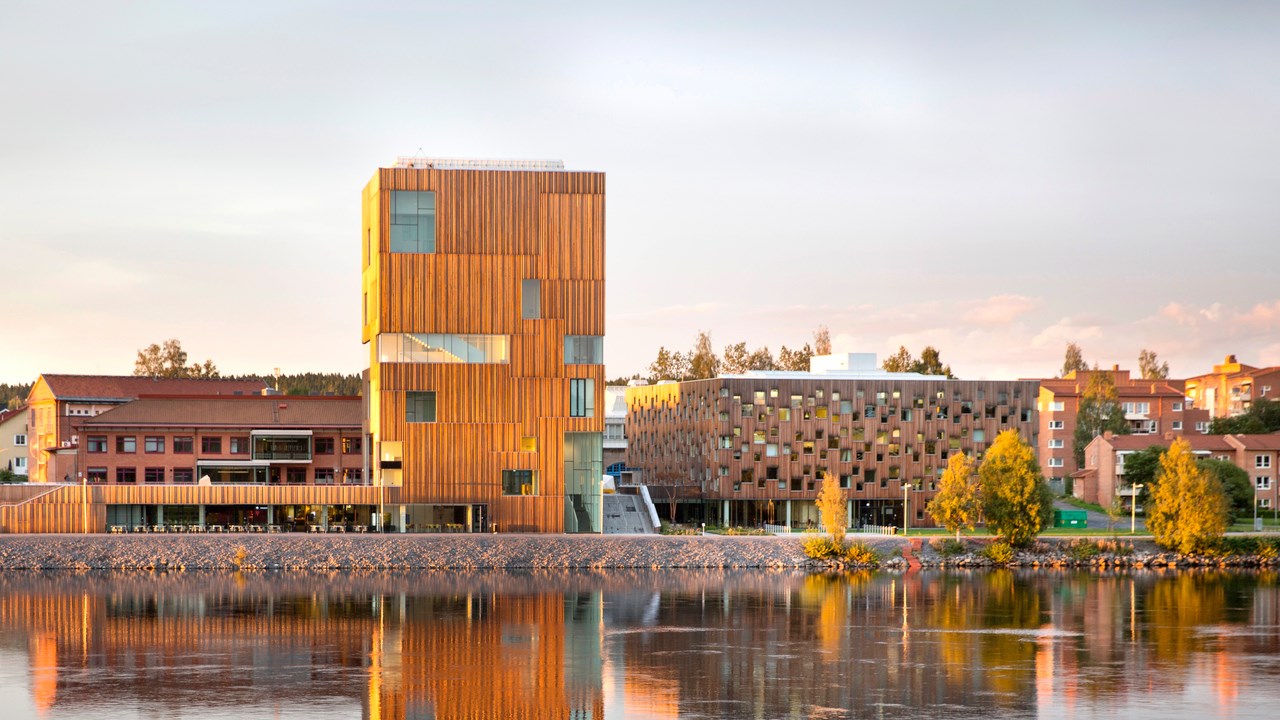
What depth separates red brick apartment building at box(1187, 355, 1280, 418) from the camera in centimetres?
A: 16125

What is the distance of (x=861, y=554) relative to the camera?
79.0m

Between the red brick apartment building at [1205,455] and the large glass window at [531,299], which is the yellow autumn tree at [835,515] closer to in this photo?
the large glass window at [531,299]

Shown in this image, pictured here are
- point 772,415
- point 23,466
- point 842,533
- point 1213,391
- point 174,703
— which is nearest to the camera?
point 174,703

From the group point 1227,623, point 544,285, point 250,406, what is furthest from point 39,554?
point 1227,623

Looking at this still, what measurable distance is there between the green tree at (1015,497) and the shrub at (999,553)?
3.13 feet

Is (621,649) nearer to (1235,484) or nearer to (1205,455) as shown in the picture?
(1235,484)

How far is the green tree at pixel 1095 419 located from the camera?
127 meters

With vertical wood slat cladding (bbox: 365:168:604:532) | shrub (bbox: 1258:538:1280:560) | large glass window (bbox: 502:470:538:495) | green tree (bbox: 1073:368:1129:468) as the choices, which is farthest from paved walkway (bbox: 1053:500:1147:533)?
large glass window (bbox: 502:470:538:495)

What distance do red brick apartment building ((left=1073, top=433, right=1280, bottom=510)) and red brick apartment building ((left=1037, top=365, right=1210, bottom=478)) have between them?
9527 mm

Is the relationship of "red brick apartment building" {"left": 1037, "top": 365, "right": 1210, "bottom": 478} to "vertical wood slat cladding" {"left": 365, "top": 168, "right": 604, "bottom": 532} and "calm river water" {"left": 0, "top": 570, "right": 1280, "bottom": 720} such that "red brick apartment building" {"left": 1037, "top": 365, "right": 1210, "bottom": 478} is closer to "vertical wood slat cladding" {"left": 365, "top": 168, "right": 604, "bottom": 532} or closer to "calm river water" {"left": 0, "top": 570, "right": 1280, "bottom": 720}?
"vertical wood slat cladding" {"left": 365, "top": 168, "right": 604, "bottom": 532}

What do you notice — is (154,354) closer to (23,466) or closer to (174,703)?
(23,466)

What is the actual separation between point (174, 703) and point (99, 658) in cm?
851

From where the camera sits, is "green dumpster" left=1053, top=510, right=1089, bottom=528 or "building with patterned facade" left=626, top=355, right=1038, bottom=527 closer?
"green dumpster" left=1053, top=510, right=1089, bottom=528

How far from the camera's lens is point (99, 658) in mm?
41750
